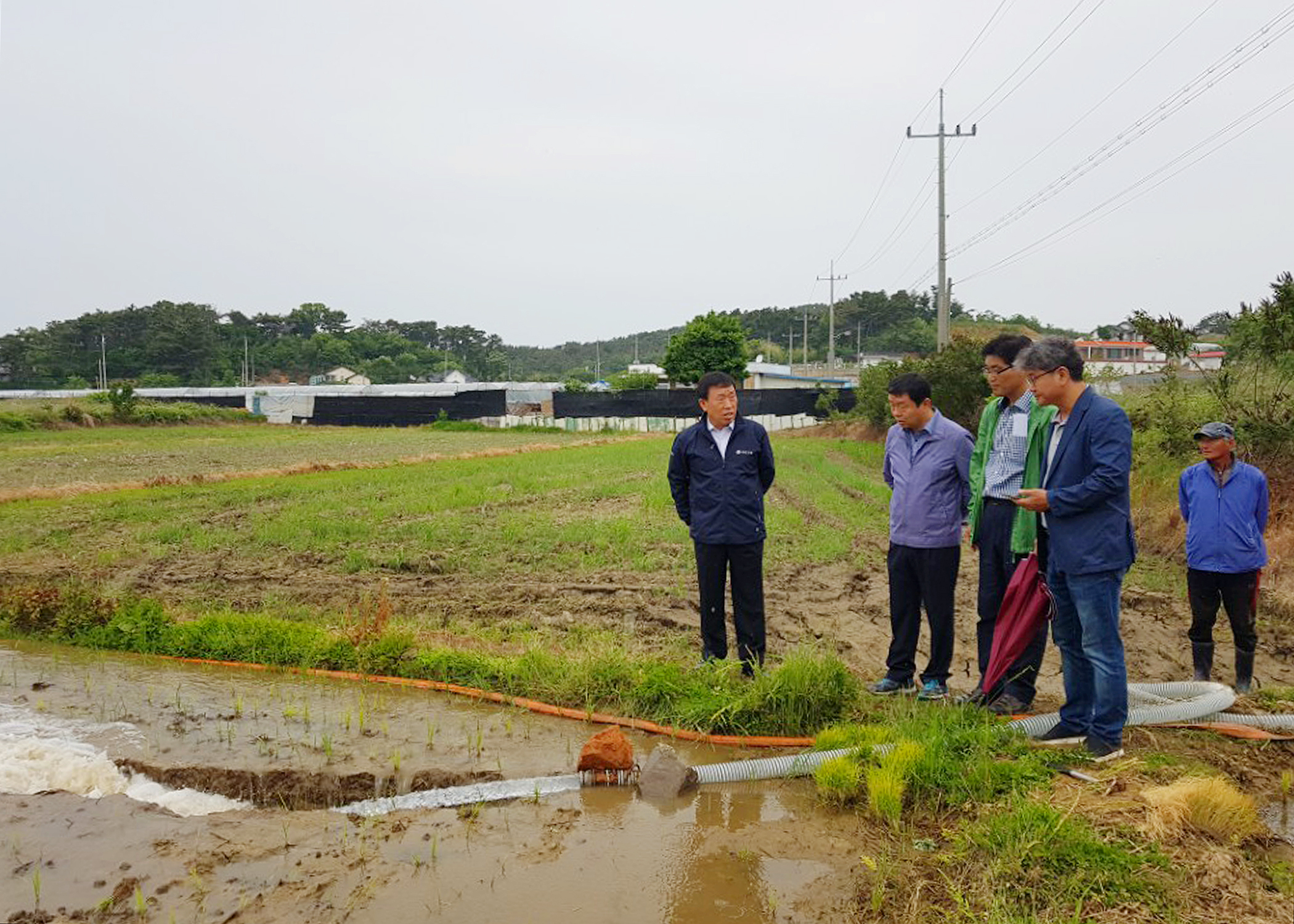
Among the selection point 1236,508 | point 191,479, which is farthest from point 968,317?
point 1236,508

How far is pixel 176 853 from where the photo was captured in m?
3.31

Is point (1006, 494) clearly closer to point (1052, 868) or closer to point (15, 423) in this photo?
point (1052, 868)

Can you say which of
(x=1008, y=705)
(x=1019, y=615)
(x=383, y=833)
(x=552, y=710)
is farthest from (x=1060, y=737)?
(x=383, y=833)

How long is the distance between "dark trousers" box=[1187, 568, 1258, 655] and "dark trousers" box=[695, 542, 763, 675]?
8.47 feet

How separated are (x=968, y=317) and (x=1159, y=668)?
88150mm

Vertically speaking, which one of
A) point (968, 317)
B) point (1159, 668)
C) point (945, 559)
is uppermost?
point (968, 317)

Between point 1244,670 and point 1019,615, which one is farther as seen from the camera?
point 1244,670

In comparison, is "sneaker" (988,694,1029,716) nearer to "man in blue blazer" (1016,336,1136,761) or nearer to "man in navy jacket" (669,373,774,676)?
"man in blue blazer" (1016,336,1136,761)

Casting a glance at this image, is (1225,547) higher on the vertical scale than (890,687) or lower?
higher

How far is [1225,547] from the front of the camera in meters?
5.05

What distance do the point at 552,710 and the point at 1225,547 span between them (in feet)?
13.1

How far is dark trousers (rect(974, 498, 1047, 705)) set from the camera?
4.40 m

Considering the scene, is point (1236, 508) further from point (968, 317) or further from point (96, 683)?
point (968, 317)

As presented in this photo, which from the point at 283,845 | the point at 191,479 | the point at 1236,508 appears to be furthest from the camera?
the point at 191,479
